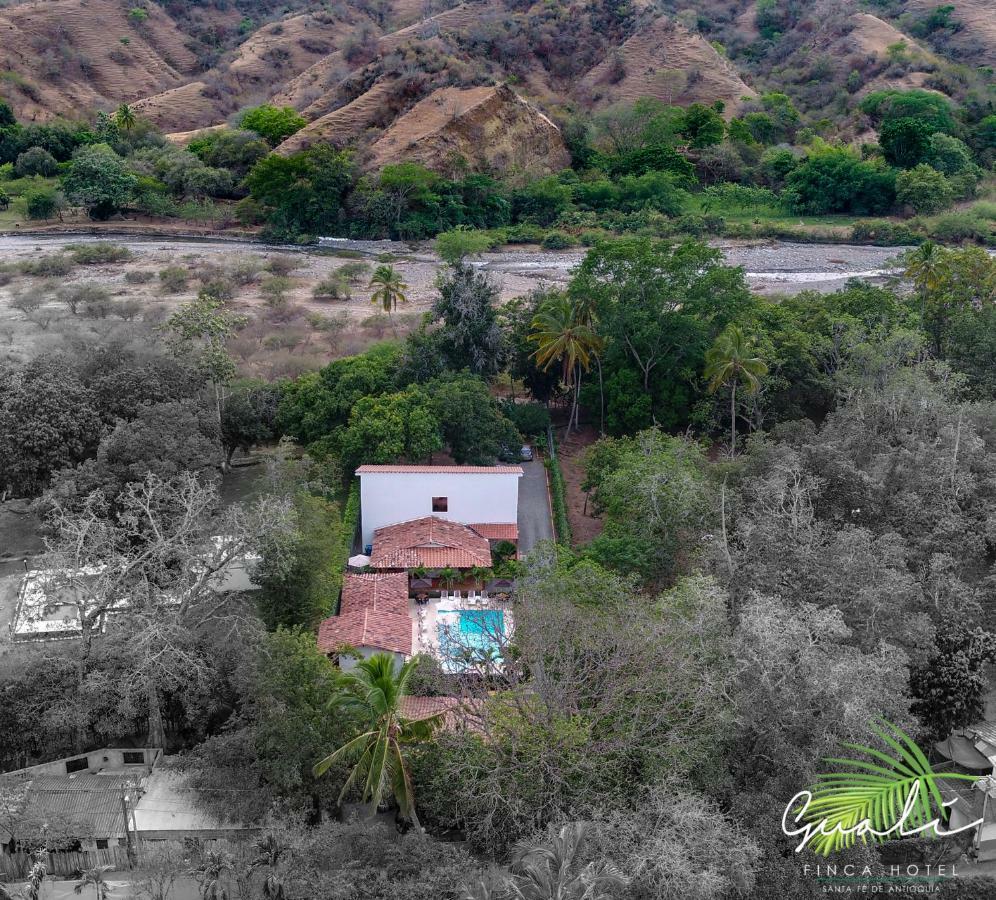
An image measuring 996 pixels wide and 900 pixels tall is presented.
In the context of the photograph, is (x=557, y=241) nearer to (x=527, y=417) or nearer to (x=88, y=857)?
(x=527, y=417)

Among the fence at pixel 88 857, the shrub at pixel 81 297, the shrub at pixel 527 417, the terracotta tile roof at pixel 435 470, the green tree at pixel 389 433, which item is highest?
the shrub at pixel 81 297

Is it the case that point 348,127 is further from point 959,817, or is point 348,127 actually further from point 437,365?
point 959,817

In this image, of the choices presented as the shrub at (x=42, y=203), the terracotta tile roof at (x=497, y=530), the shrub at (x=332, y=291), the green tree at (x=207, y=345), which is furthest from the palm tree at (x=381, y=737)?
the shrub at (x=42, y=203)

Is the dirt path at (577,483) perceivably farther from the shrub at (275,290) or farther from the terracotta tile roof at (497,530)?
the shrub at (275,290)

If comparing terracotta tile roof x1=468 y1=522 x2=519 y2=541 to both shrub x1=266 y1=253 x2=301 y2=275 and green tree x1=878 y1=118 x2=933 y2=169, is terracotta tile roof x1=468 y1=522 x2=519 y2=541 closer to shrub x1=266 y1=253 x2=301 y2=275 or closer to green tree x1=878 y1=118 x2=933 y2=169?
shrub x1=266 y1=253 x2=301 y2=275

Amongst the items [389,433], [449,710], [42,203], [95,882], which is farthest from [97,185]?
[95,882]
